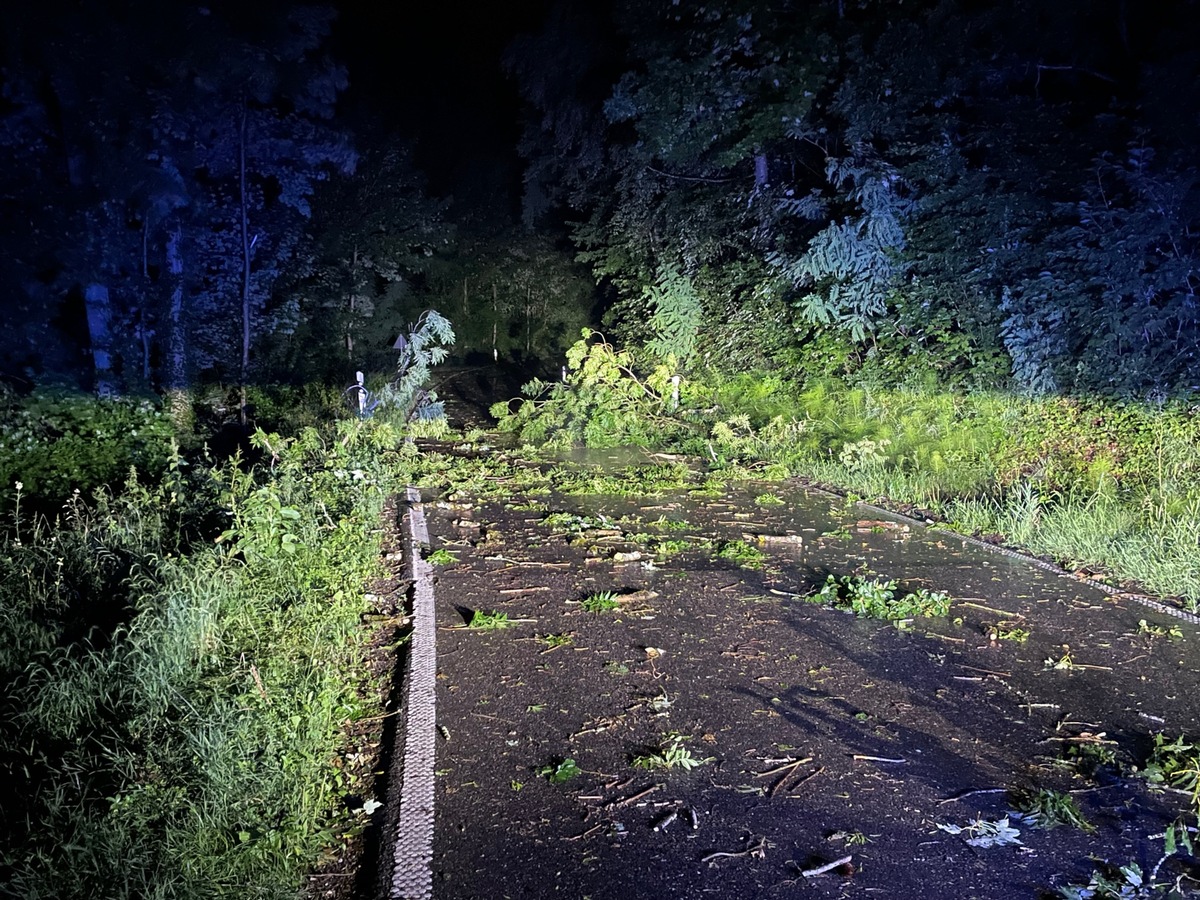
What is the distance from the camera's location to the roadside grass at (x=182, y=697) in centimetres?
279

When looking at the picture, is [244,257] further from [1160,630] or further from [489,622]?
[1160,630]

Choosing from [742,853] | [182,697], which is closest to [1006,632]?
[742,853]

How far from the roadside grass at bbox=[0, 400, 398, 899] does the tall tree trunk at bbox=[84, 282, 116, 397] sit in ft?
32.1

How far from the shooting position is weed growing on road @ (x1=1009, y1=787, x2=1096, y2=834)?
3.31m

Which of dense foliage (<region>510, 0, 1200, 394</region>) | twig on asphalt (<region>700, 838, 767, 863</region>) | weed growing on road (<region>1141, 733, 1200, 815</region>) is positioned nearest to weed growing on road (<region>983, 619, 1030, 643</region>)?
weed growing on road (<region>1141, 733, 1200, 815</region>)

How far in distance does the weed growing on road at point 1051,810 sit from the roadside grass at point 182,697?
2.84m

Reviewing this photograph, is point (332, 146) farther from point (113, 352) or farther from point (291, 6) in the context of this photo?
point (113, 352)

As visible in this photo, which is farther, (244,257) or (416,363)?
(244,257)

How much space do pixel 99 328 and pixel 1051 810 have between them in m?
16.3

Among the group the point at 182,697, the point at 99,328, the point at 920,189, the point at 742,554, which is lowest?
the point at 742,554

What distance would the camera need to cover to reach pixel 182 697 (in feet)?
12.2

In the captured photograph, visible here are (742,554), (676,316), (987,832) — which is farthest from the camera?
(676,316)

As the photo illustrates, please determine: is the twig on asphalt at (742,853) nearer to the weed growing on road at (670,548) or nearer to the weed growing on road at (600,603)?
the weed growing on road at (600,603)

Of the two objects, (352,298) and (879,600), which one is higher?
(352,298)
